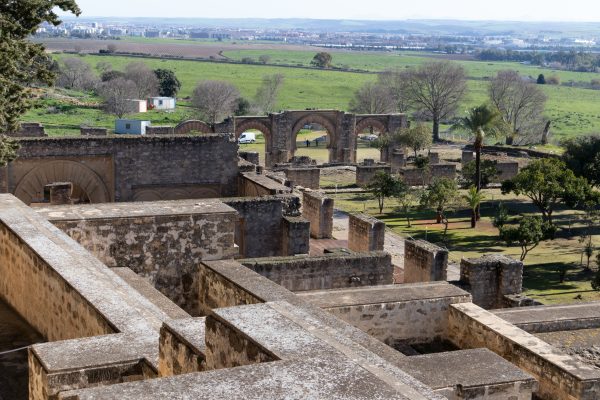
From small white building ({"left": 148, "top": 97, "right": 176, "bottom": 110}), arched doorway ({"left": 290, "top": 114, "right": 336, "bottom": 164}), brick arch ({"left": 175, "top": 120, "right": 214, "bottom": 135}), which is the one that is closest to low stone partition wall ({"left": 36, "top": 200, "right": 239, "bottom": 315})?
brick arch ({"left": 175, "top": 120, "right": 214, "bottom": 135})

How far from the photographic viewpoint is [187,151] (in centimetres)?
2052

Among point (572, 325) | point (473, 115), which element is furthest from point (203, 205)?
point (473, 115)

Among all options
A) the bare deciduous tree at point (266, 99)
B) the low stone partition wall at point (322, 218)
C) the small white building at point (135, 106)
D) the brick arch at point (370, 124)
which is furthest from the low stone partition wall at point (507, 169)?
the bare deciduous tree at point (266, 99)

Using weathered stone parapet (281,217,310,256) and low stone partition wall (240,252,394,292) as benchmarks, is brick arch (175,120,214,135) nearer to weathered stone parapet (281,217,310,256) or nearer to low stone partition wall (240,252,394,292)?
weathered stone parapet (281,217,310,256)

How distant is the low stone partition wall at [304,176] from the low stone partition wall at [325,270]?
25.2 m

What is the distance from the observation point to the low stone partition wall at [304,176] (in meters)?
40.2

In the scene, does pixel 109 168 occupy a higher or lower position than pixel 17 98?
lower

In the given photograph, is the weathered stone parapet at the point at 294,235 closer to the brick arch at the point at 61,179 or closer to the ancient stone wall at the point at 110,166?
the ancient stone wall at the point at 110,166

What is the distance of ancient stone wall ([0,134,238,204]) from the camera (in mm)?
20062

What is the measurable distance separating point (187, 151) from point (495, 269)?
725 cm

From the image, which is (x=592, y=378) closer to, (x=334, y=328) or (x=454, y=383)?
(x=454, y=383)

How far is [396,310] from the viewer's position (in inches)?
451

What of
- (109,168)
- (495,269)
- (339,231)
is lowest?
(339,231)

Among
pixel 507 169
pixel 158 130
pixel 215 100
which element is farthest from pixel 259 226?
pixel 215 100
